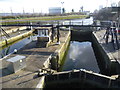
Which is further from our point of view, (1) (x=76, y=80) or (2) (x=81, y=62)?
(2) (x=81, y=62)

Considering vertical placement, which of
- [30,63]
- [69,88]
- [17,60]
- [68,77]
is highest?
[17,60]

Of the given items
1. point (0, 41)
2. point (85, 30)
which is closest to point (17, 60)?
point (0, 41)

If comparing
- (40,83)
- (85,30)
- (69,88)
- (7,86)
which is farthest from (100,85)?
(85,30)

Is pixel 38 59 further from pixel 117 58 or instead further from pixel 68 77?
pixel 117 58

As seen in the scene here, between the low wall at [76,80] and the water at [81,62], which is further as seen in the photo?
the water at [81,62]

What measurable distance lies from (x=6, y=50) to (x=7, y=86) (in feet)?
55.2

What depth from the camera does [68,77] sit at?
Result: 13.5 m

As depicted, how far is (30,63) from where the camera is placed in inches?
595

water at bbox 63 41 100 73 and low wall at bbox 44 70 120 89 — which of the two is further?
water at bbox 63 41 100 73

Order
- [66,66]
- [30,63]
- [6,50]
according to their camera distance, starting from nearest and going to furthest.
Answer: [30,63] < [66,66] < [6,50]

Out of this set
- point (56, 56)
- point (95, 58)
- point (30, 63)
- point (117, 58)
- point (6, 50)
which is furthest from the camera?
point (6, 50)

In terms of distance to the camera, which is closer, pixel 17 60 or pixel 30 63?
pixel 17 60

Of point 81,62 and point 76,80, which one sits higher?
point 76,80

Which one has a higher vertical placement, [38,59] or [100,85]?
[38,59]
